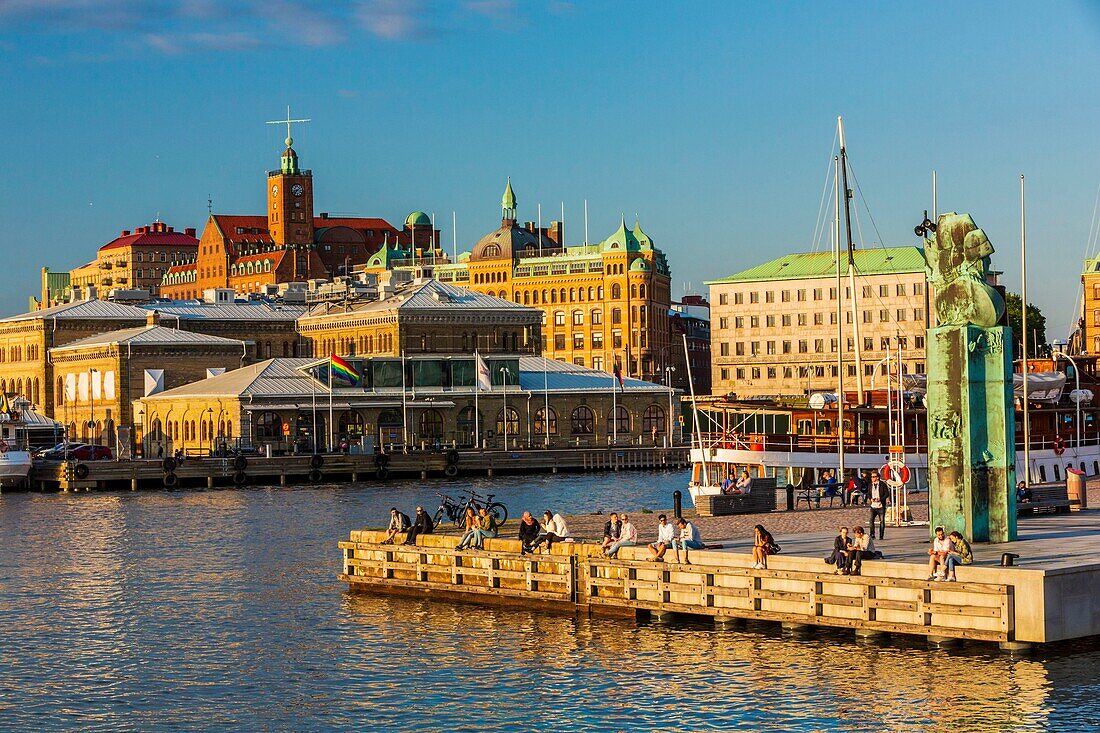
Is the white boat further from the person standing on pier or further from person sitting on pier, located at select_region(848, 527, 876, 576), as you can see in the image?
person sitting on pier, located at select_region(848, 527, 876, 576)

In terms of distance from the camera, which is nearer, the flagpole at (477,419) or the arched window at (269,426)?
the arched window at (269,426)

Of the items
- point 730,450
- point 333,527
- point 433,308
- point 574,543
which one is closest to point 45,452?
point 433,308

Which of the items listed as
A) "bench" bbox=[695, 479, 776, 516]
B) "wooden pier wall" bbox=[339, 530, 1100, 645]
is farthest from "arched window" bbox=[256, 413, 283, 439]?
"wooden pier wall" bbox=[339, 530, 1100, 645]

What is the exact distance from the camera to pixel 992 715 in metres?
38.6

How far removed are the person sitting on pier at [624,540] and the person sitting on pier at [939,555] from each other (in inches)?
404

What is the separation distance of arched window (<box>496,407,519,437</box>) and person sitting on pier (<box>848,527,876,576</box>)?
111 metres

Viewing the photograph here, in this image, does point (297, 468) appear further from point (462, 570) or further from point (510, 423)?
point (462, 570)

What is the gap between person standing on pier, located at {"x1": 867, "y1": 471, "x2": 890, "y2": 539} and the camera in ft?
177

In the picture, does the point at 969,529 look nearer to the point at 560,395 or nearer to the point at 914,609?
the point at 914,609

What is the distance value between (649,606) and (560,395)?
109211mm

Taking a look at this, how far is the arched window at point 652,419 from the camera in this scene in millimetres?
161625

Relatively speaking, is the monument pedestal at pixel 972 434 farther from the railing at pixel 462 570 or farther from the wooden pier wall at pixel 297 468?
the wooden pier wall at pixel 297 468

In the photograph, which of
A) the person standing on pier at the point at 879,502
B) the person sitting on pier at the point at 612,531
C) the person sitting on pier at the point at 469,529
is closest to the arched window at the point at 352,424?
the person standing on pier at the point at 879,502

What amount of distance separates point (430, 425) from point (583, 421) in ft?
45.1
